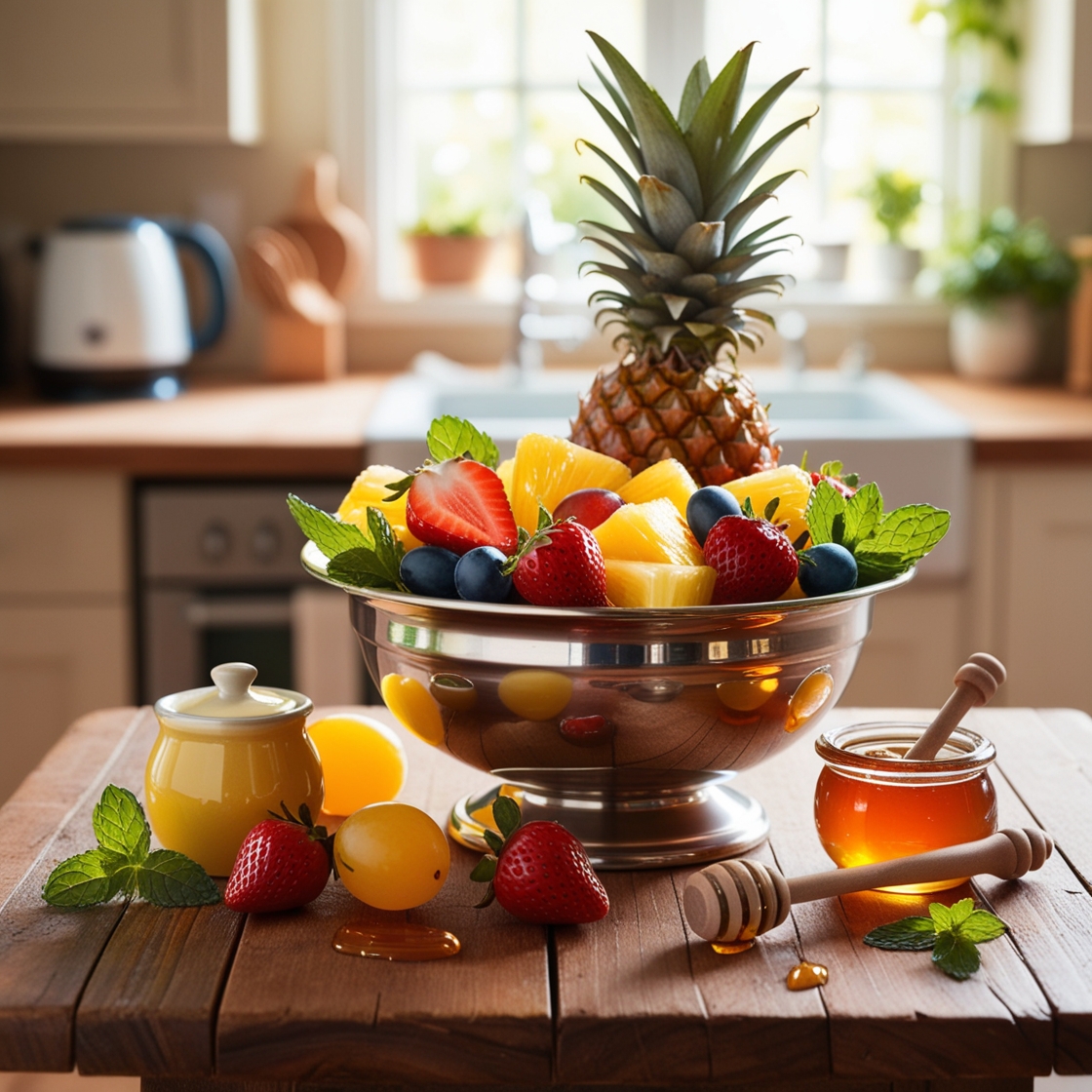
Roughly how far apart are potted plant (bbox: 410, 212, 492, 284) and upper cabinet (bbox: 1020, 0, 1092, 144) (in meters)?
1.17

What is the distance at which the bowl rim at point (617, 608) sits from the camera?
869mm

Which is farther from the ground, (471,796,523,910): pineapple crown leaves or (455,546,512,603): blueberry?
(455,546,512,603): blueberry

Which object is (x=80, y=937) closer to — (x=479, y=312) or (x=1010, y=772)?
(x=1010, y=772)

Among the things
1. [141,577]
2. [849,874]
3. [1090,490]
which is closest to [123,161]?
[141,577]

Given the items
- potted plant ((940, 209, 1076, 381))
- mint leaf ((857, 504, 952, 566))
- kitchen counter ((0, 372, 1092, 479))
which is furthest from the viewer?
potted plant ((940, 209, 1076, 381))

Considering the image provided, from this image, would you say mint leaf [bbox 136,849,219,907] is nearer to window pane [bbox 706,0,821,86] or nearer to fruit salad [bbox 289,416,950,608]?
fruit salad [bbox 289,416,950,608]

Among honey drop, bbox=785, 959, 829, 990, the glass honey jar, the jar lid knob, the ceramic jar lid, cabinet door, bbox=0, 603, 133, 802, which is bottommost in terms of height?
cabinet door, bbox=0, 603, 133, 802

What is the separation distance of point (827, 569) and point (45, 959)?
1.75ft

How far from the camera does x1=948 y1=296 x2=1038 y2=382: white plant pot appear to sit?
2949 mm

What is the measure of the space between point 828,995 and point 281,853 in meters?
0.33

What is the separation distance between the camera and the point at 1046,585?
7.63 ft

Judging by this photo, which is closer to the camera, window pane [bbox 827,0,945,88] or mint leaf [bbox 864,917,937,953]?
mint leaf [bbox 864,917,937,953]

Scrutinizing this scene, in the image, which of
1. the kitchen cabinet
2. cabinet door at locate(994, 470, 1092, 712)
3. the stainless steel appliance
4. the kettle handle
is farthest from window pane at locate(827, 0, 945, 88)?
the kitchen cabinet

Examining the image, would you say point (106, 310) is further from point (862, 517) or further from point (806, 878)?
point (806, 878)
